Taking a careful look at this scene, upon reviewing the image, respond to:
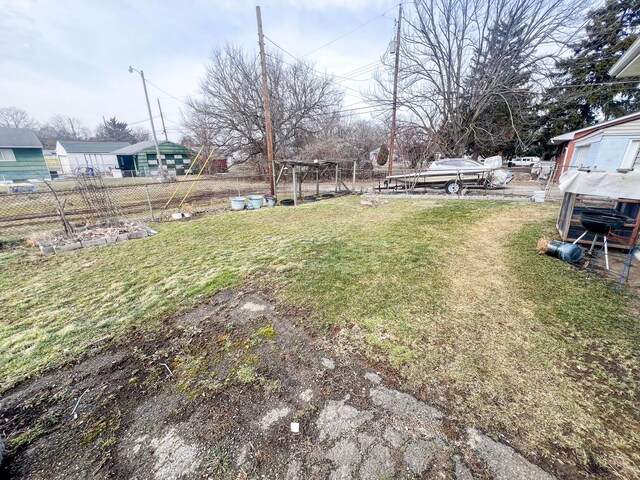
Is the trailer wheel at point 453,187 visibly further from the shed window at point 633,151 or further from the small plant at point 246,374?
the small plant at point 246,374

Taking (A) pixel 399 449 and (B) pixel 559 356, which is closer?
(A) pixel 399 449

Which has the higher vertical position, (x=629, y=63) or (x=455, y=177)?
(x=629, y=63)

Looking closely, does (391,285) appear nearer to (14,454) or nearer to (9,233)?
(14,454)

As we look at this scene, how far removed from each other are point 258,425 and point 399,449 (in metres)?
0.88

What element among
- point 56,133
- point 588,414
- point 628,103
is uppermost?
point 56,133

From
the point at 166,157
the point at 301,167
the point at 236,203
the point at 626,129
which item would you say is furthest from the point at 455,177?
the point at 166,157

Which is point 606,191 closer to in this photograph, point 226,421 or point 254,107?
point 226,421

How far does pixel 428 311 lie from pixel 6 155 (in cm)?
2951

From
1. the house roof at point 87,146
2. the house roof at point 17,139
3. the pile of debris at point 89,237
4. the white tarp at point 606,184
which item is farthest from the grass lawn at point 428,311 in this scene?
the house roof at point 87,146

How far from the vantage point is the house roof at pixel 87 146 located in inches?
1195

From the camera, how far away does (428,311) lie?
2.88 meters

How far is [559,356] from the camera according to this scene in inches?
87.6

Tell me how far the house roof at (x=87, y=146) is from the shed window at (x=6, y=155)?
13.5 metres

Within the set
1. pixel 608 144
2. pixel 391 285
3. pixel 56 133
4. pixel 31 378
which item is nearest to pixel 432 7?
pixel 608 144
